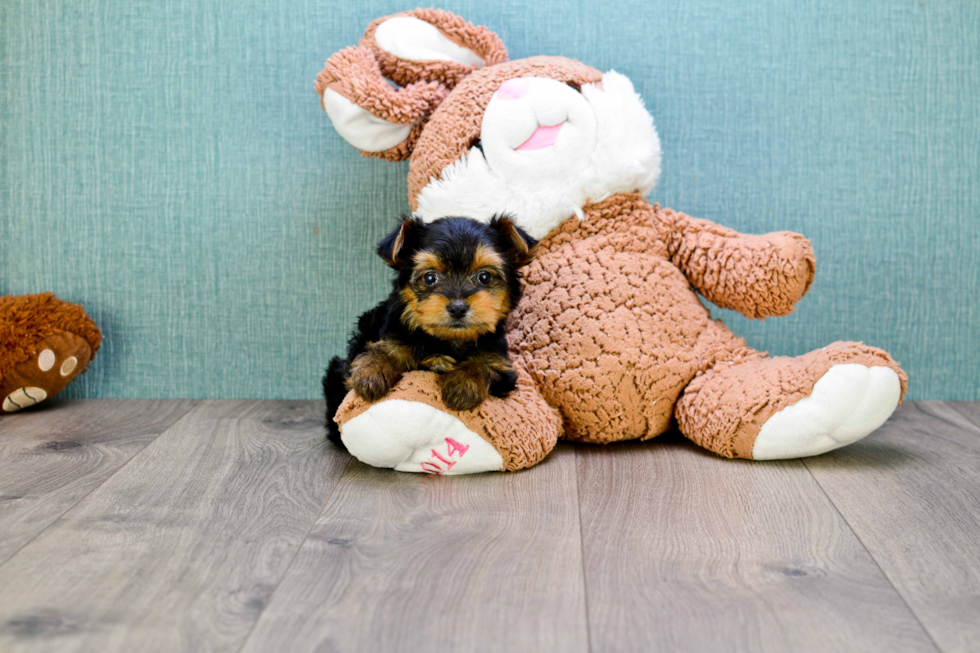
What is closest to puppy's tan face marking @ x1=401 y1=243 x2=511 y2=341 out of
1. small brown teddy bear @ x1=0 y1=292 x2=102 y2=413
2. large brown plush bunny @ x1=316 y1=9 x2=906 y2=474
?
large brown plush bunny @ x1=316 y1=9 x2=906 y2=474

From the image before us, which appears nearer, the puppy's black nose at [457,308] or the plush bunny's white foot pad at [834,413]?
the puppy's black nose at [457,308]

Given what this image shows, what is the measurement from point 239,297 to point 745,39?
1.62 meters

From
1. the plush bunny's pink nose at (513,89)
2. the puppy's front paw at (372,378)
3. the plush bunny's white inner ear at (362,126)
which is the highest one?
the plush bunny's pink nose at (513,89)

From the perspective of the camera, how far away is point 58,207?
236cm

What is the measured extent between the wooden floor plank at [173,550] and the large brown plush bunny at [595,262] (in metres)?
0.25

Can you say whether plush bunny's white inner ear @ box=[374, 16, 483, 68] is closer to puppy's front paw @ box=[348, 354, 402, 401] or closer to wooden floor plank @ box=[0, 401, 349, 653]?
puppy's front paw @ box=[348, 354, 402, 401]

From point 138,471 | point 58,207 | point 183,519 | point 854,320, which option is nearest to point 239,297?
point 58,207

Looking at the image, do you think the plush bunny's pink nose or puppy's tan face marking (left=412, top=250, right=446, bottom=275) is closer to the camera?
puppy's tan face marking (left=412, top=250, right=446, bottom=275)

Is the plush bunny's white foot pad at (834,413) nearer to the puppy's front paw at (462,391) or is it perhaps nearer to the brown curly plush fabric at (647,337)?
the brown curly plush fabric at (647,337)

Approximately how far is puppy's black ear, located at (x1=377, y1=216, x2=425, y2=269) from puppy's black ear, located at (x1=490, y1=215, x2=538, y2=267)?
16 centimetres

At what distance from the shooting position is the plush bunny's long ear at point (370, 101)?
1.90 m

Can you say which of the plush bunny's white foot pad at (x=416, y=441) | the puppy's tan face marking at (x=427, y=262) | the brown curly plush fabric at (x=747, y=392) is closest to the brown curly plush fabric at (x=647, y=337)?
the brown curly plush fabric at (x=747, y=392)

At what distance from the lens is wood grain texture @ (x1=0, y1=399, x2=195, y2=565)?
148cm

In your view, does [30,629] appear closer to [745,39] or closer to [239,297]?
[239,297]
